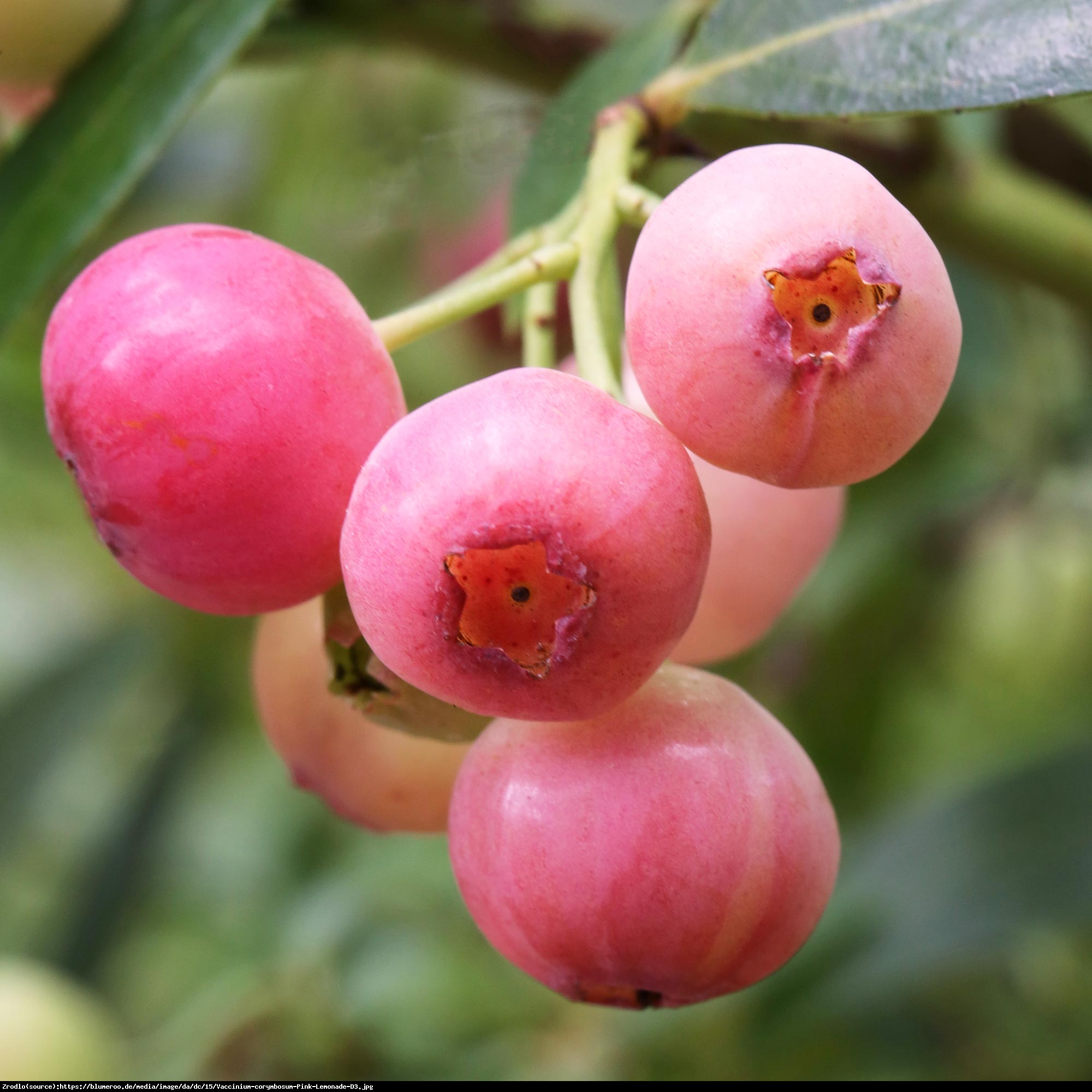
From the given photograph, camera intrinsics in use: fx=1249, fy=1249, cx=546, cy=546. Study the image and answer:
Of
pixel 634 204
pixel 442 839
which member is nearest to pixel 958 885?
pixel 442 839

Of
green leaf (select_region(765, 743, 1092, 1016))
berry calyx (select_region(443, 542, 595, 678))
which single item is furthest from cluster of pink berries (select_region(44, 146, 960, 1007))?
green leaf (select_region(765, 743, 1092, 1016))

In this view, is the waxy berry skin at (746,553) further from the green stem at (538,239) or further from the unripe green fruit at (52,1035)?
the unripe green fruit at (52,1035)

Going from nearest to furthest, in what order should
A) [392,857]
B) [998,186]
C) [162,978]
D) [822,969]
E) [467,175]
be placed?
[998,186], [822,969], [467,175], [392,857], [162,978]

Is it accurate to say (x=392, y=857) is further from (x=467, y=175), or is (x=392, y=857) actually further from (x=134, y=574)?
(x=134, y=574)

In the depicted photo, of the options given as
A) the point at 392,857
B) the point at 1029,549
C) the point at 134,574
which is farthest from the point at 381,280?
the point at 134,574

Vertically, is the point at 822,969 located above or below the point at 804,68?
below

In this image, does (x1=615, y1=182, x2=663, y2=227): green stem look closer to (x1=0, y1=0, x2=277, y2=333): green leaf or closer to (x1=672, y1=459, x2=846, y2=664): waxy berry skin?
(x1=672, y1=459, x2=846, y2=664): waxy berry skin
